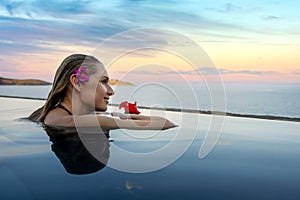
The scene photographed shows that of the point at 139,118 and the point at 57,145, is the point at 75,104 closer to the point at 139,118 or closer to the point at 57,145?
the point at 139,118

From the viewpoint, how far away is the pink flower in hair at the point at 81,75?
410cm

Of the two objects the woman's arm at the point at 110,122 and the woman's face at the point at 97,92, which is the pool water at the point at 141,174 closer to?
the woman's arm at the point at 110,122

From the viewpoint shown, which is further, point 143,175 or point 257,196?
point 143,175

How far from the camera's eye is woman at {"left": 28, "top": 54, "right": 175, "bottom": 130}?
407 cm

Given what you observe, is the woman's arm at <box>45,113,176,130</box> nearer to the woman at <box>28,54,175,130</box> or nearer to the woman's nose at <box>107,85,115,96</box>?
the woman at <box>28,54,175,130</box>

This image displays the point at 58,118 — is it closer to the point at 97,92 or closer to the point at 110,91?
the point at 97,92

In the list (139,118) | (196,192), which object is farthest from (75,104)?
(196,192)

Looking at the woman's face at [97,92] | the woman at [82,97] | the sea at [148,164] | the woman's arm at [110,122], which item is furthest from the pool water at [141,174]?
the woman's face at [97,92]

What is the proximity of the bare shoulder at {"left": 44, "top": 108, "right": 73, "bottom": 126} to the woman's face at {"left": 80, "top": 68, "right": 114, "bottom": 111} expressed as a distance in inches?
11.4

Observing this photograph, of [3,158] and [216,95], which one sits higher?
[216,95]

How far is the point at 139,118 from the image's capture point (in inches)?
170

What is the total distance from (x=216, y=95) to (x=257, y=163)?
2.37ft

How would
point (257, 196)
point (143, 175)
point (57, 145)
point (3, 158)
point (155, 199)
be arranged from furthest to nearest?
point (57, 145) → point (3, 158) → point (143, 175) → point (257, 196) → point (155, 199)

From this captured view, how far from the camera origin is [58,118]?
4.18 meters
